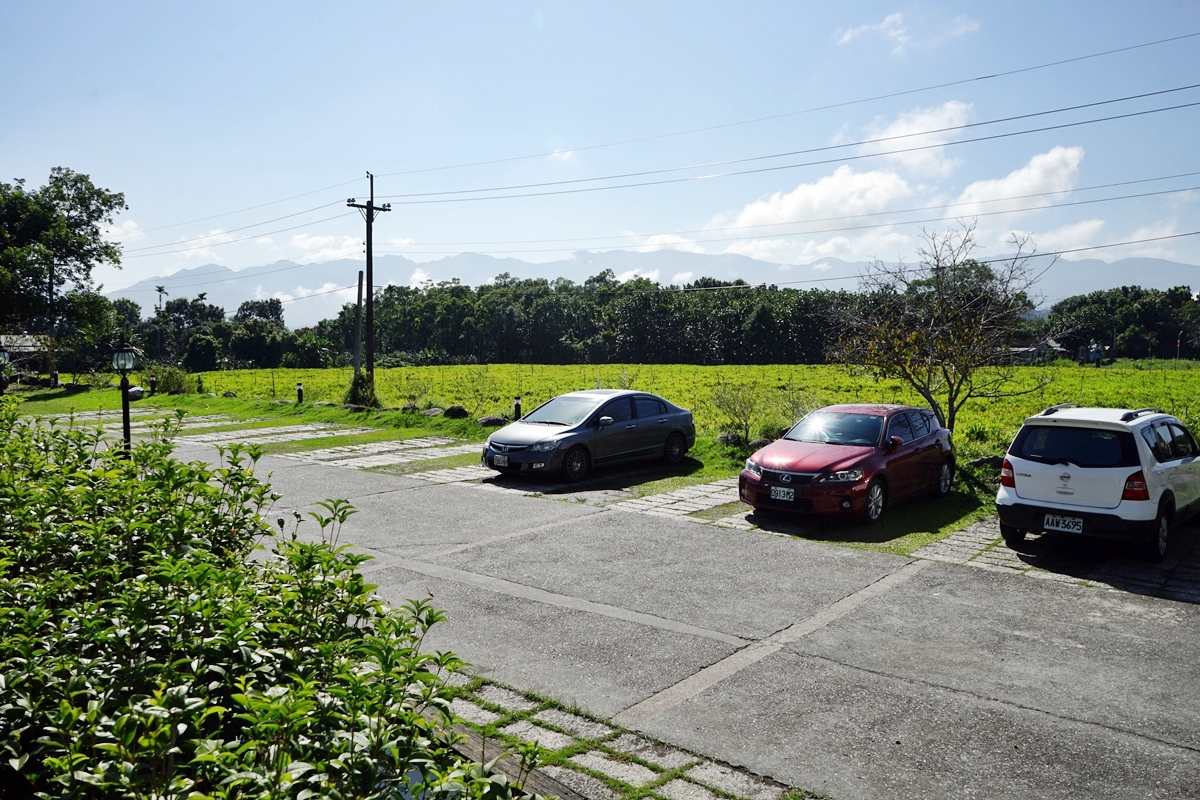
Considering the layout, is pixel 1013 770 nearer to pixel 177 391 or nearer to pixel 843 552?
pixel 843 552

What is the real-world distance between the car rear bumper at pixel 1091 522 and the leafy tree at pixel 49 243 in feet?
136

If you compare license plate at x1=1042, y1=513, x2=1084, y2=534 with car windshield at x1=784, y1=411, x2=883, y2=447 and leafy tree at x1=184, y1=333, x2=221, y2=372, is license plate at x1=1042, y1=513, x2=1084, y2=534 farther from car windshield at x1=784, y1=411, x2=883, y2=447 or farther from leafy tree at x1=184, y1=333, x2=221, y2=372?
leafy tree at x1=184, y1=333, x2=221, y2=372

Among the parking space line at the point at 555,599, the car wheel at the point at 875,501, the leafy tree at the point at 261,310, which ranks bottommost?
the parking space line at the point at 555,599

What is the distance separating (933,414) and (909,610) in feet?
19.0

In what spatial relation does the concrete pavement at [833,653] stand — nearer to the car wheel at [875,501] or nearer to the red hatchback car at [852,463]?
the red hatchback car at [852,463]

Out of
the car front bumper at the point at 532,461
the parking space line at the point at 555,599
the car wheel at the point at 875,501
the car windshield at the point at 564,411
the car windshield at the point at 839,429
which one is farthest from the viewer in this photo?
the car windshield at the point at 564,411

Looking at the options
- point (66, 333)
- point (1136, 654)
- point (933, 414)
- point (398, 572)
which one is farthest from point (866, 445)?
point (66, 333)

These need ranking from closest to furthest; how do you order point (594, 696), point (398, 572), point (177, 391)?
point (594, 696) < point (398, 572) < point (177, 391)

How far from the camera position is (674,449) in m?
15.9

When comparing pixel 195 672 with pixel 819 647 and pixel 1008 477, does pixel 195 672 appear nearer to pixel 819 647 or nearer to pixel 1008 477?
pixel 819 647

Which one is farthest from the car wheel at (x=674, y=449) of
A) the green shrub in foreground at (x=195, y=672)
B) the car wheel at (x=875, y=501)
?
the green shrub in foreground at (x=195, y=672)

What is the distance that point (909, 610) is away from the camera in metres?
7.60

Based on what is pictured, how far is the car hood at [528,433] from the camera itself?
46.4 ft

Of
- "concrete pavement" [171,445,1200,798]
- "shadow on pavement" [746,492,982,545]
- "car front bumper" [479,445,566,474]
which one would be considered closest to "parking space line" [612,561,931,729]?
"concrete pavement" [171,445,1200,798]
